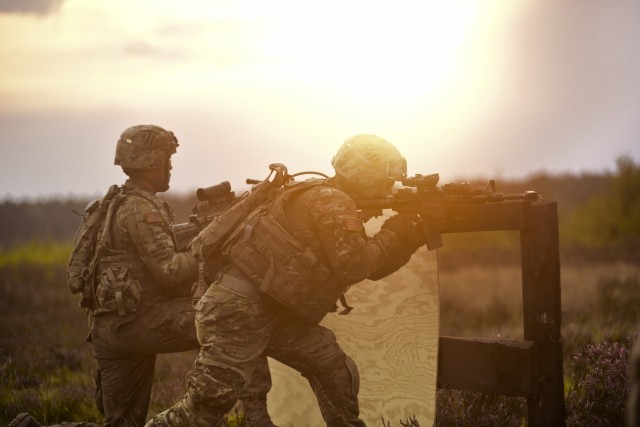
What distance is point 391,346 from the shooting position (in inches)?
252

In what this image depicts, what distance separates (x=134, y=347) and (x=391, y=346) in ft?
7.03

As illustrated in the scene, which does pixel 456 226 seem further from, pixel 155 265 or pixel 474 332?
pixel 474 332

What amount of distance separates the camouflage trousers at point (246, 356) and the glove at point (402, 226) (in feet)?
2.97

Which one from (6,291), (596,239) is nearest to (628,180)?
(596,239)

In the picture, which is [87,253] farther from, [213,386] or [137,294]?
[213,386]

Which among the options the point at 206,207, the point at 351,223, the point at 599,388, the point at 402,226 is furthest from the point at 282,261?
the point at 599,388

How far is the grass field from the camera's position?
664cm

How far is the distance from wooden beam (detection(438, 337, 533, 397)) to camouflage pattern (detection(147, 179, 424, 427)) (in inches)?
32.7

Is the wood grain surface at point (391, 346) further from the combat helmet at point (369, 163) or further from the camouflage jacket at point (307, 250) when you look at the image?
the camouflage jacket at point (307, 250)

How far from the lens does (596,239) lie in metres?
25.0

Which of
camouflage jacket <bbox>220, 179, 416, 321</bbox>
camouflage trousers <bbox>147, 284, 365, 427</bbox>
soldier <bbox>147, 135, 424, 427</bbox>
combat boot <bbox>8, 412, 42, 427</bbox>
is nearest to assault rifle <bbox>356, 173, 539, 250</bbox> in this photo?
soldier <bbox>147, 135, 424, 427</bbox>

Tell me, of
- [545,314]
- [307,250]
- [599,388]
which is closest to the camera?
[307,250]

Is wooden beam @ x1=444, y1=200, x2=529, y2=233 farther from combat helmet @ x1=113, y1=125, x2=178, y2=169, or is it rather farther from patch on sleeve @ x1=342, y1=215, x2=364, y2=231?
combat helmet @ x1=113, y1=125, x2=178, y2=169

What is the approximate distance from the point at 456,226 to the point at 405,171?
54cm
